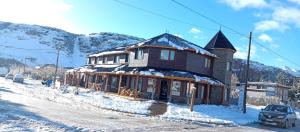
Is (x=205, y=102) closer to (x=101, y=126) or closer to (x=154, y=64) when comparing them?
(x=154, y=64)

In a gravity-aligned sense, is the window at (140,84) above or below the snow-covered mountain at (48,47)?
below

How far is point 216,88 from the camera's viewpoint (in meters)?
44.3

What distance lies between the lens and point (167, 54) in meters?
40.3

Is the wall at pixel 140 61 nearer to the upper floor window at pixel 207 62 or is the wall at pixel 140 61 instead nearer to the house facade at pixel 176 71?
the house facade at pixel 176 71

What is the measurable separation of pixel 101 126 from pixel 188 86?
22.7m

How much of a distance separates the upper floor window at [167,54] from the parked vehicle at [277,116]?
13085 millimetres

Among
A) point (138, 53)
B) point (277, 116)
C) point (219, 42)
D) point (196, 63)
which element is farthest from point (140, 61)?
point (277, 116)

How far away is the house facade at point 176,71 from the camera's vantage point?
38.8 metres

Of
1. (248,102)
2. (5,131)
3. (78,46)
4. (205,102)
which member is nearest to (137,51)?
(205,102)

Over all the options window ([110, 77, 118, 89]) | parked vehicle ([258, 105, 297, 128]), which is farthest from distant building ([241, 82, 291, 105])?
parked vehicle ([258, 105, 297, 128])

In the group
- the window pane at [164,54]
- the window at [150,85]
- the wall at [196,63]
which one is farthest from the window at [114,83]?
the wall at [196,63]

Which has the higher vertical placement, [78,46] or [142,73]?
[78,46]

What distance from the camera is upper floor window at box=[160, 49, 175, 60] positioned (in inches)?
1585

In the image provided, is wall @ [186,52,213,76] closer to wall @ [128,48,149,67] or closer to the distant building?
wall @ [128,48,149,67]
